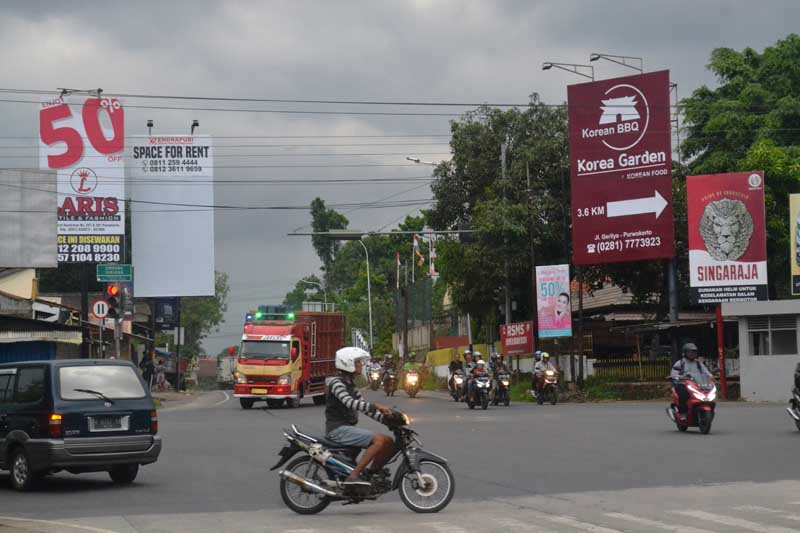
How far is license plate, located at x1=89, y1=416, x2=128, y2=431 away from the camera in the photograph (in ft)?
49.8

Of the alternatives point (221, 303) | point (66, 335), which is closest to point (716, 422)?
point (66, 335)

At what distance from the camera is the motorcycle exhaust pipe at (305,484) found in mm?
12258

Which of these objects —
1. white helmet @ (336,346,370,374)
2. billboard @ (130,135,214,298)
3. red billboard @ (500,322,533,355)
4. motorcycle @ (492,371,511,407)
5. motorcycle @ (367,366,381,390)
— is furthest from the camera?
motorcycle @ (367,366,381,390)

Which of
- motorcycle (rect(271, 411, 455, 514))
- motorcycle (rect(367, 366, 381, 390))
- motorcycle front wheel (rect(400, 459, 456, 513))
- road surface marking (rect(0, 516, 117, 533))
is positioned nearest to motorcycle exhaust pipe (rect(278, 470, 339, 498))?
motorcycle (rect(271, 411, 455, 514))

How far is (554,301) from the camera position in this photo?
43.6 meters

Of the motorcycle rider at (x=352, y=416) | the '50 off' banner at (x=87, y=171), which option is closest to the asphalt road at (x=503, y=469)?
the motorcycle rider at (x=352, y=416)

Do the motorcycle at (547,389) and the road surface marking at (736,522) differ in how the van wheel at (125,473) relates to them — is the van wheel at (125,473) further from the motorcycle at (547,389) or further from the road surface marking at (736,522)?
the motorcycle at (547,389)

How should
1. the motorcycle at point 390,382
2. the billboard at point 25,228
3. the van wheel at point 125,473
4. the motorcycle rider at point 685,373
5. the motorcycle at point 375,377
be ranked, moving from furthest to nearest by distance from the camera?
the motorcycle at point 375,377, the motorcycle at point 390,382, the billboard at point 25,228, the motorcycle rider at point 685,373, the van wheel at point 125,473

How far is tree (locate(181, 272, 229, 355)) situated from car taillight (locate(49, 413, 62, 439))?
304 feet

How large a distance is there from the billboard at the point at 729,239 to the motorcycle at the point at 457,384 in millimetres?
8952

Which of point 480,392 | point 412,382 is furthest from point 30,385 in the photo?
point 412,382

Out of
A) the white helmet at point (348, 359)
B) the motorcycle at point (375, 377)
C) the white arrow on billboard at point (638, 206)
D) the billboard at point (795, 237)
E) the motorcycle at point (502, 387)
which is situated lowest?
the motorcycle at point (375, 377)

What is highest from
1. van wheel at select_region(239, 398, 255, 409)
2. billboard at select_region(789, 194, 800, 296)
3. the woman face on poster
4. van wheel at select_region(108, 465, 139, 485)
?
billboard at select_region(789, 194, 800, 296)

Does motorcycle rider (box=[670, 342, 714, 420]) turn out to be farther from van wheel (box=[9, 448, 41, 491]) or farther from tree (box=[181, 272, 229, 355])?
tree (box=[181, 272, 229, 355])
